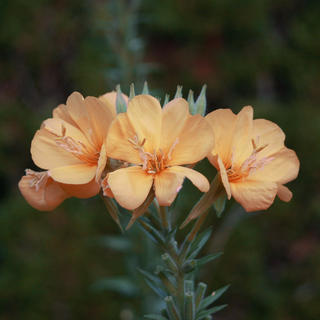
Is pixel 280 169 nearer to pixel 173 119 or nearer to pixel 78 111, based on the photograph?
pixel 173 119

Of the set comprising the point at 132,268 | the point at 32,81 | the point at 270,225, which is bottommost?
the point at 270,225

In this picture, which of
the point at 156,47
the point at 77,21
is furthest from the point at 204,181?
the point at 77,21

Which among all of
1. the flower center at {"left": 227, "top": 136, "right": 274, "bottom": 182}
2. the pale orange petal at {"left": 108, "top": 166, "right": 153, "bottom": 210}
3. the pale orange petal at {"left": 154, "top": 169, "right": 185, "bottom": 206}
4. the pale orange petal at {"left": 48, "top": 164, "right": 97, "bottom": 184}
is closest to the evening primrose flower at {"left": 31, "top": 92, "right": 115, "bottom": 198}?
the pale orange petal at {"left": 48, "top": 164, "right": 97, "bottom": 184}

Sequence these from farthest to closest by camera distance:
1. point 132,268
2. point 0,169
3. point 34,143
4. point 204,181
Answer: point 0,169, point 132,268, point 34,143, point 204,181

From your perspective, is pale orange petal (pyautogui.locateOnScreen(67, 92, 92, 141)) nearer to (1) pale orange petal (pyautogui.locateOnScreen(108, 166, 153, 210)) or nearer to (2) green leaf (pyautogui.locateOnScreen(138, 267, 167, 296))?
(1) pale orange petal (pyautogui.locateOnScreen(108, 166, 153, 210))

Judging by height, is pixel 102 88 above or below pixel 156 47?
below

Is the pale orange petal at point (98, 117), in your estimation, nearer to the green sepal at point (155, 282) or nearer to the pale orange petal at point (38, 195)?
the pale orange petal at point (38, 195)

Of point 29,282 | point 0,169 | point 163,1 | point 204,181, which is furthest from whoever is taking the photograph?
point 163,1

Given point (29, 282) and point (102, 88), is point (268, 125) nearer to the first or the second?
point (29, 282)
